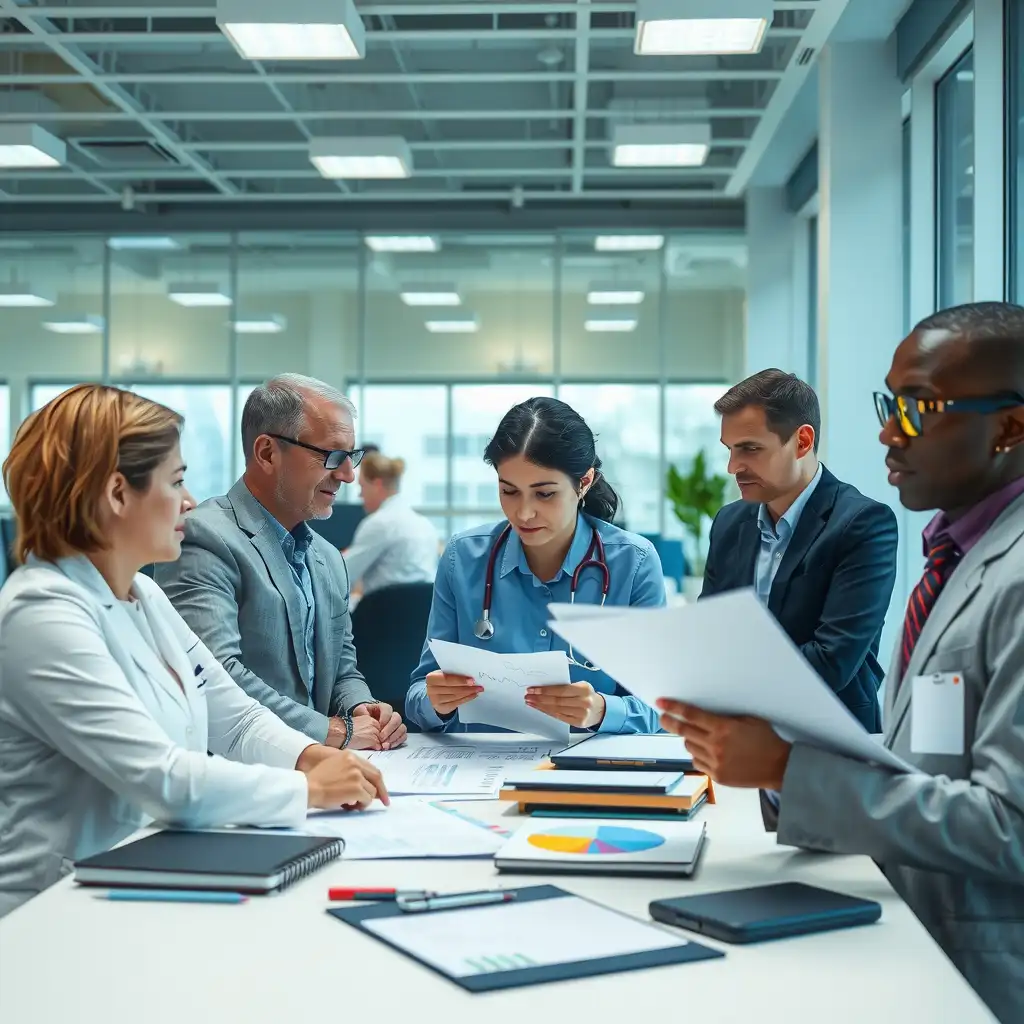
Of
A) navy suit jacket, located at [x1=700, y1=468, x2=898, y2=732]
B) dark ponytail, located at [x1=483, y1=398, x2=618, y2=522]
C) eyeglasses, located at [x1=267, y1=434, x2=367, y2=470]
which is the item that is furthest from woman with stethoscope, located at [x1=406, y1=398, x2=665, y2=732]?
navy suit jacket, located at [x1=700, y1=468, x2=898, y2=732]

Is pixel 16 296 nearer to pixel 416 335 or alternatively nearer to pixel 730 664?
pixel 416 335

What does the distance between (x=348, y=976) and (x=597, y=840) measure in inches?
20.8

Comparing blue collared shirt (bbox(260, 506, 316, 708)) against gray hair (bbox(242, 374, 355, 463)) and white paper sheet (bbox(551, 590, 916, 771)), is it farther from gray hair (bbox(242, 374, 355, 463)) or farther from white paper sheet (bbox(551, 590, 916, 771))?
white paper sheet (bbox(551, 590, 916, 771))

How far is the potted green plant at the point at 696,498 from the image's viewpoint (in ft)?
32.9

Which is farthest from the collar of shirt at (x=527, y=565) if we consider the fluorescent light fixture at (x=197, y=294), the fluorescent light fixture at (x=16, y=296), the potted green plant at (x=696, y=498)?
the fluorescent light fixture at (x=16, y=296)

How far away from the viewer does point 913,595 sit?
5.48ft

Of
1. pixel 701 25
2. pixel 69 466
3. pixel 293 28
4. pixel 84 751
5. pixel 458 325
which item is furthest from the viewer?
pixel 458 325

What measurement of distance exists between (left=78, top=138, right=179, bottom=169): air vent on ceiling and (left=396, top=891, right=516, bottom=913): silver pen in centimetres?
787

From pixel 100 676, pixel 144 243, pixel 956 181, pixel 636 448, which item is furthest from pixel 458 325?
pixel 100 676

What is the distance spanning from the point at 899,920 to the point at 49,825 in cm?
117

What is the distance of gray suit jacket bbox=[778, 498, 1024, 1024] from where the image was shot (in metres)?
1.38

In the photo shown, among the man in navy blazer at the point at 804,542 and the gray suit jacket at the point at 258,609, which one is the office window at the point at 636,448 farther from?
the gray suit jacket at the point at 258,609

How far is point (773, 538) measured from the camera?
3338 mm

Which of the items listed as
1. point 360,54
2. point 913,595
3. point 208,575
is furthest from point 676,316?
point 913,595
